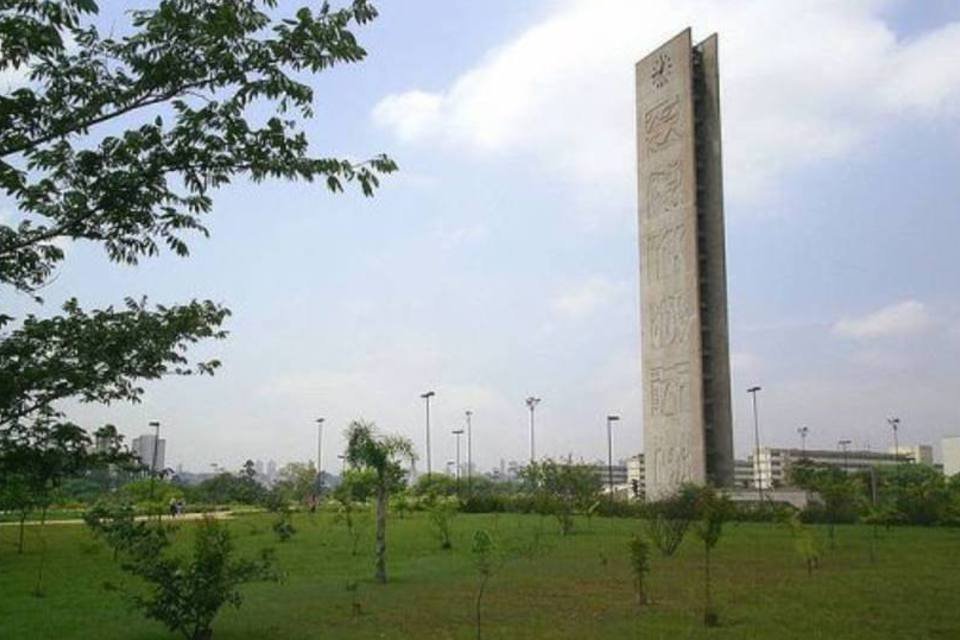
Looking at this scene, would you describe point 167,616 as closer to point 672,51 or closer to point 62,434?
point 62,434

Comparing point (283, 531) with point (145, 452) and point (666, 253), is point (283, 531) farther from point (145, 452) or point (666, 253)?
point (666, 253)

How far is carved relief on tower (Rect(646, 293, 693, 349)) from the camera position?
53.8 metres

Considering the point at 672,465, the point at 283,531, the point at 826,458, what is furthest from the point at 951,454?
the point at 283,531

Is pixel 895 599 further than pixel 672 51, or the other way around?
pixel 672 51

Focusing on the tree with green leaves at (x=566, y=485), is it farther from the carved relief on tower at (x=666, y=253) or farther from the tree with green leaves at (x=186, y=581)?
the tree with green leaves at (x=186, y=581)

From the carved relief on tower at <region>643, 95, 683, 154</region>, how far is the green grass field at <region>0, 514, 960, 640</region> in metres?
31.8

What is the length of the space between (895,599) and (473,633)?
7510mm

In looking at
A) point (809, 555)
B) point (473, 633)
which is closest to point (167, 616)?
point (473, 633)

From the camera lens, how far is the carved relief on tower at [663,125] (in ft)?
183

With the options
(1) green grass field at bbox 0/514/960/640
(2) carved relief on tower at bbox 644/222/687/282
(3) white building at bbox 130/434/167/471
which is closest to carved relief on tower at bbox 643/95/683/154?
(2) carved relief on tower at bbox 644/222/687/282

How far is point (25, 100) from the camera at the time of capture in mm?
5348

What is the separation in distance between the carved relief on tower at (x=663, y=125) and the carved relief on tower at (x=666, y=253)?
17.6 ft

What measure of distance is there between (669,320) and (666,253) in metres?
4.11

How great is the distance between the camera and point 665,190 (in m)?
56.2
